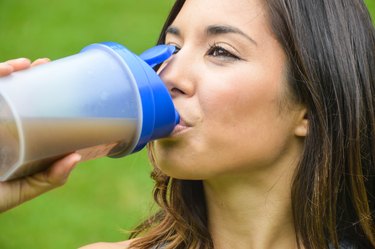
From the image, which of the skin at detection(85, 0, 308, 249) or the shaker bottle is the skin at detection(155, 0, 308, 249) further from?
the shaker bottle

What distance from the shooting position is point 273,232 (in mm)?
3100

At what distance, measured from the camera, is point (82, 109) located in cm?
Result: 231

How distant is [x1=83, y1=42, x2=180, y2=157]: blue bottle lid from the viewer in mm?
2518

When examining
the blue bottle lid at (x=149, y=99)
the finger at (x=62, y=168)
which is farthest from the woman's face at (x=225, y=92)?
the finger at (x=62, y=168)

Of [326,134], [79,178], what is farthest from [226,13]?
[79,178]

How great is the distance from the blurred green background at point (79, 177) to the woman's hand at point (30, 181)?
1.18 metres

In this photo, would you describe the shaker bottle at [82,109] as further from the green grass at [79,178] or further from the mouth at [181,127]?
the green grass at [79,178]

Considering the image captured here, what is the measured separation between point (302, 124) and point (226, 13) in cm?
50

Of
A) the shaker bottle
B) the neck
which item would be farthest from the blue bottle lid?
the neck

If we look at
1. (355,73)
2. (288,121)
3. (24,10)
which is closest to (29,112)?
(288,121)

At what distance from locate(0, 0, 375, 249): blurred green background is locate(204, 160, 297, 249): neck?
53 centimetres

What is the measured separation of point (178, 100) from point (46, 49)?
573 cm

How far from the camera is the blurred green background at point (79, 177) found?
5781 mm

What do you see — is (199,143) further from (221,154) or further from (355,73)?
(355,73)
